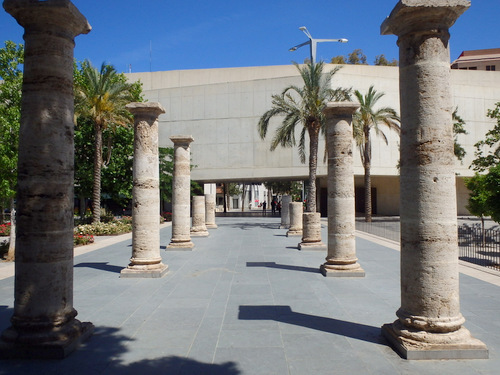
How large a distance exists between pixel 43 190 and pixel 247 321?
11.8 ft

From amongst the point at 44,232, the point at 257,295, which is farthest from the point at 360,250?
the point at 44,232

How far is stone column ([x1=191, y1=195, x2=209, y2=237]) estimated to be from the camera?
20.5 metres

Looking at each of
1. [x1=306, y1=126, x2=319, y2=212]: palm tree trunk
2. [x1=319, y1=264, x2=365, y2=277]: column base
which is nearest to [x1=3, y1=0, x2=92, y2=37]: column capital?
[x1=319, y1=264, x2=365, y2=277]: column base

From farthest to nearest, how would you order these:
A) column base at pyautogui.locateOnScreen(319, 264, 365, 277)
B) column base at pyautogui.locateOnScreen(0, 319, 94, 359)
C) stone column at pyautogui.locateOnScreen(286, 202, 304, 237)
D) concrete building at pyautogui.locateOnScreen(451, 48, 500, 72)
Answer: concrete building at pyautogui.locateOnScreen(451, 48, 500, 72) → stone column at pyautogui.locateOnScreen(286, 202, 304, 237) → column base at pyautogui.locateOnScreen(319, 264, 365, 277) → column base at pyautogui.locateOnScreen(0, 319, 94, 359)

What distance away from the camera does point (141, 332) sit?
5949 mm

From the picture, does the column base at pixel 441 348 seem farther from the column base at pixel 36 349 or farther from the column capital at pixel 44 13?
the column capital at pixel 44 13

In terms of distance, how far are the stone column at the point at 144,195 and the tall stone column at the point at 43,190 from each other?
476 cm

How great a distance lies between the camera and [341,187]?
1046 centimetres

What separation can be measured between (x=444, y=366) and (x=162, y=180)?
29303 mm

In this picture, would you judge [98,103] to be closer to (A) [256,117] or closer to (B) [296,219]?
(B) [296,219]

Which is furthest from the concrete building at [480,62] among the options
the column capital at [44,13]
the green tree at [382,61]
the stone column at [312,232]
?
the column capital at [44,13]

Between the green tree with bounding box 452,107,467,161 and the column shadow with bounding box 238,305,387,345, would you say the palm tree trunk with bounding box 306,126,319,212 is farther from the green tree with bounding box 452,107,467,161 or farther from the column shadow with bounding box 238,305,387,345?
the green tree with bounding box 452,107,467,161

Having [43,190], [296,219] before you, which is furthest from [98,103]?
[43,190]

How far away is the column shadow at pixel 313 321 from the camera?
19.1ft
